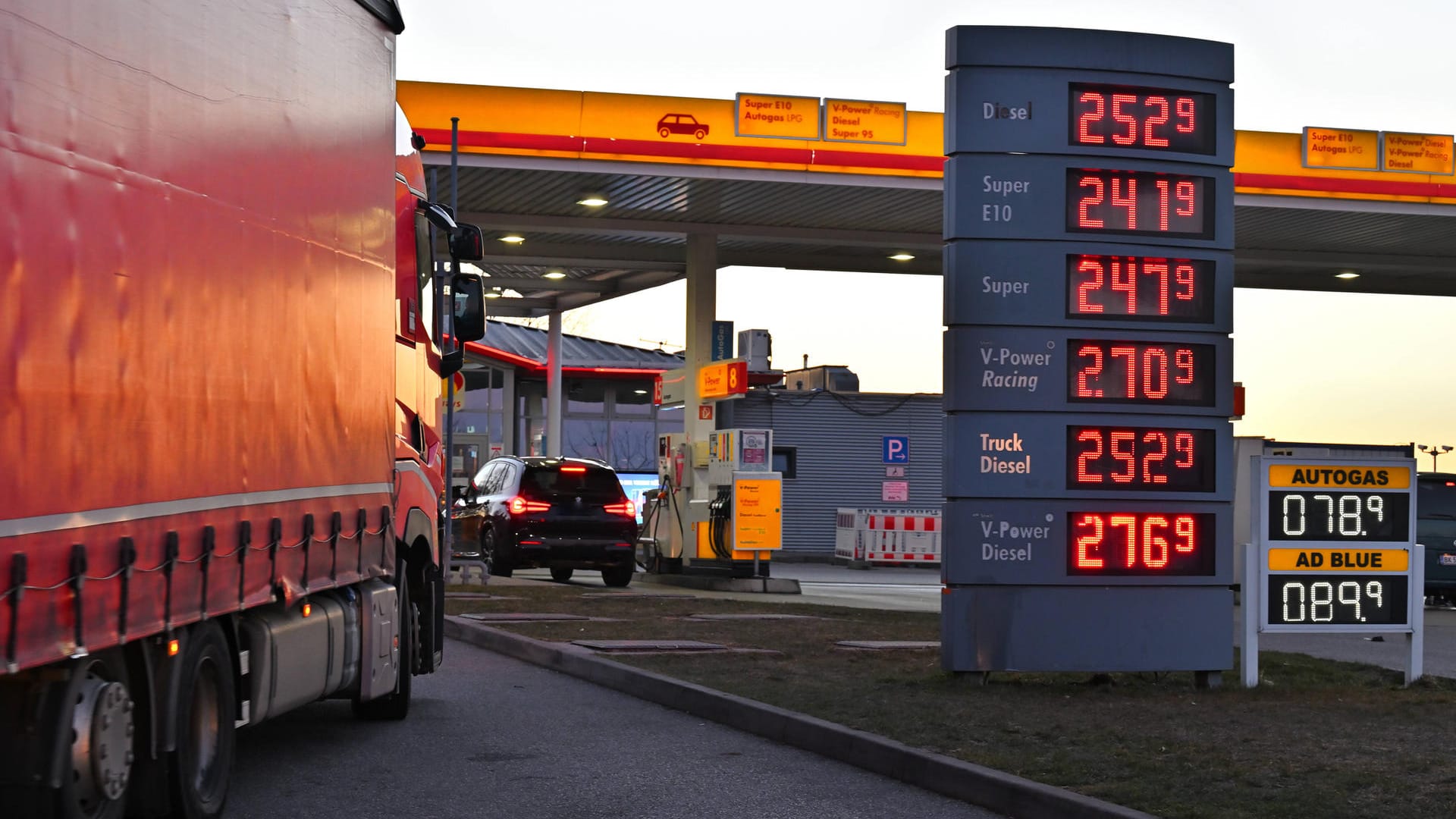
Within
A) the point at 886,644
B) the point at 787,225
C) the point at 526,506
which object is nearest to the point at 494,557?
the point at 526,506

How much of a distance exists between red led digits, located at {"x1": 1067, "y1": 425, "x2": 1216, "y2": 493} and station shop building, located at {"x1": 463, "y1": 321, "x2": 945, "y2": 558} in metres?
13.5

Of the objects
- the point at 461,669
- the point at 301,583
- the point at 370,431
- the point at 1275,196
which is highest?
the point at 1275,196

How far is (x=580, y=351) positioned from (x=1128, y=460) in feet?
169

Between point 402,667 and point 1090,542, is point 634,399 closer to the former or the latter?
point 1090,542

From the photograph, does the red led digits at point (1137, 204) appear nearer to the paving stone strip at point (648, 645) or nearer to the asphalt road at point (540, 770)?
the asphalt road at point (540, 770)

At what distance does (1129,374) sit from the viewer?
38.8 ft

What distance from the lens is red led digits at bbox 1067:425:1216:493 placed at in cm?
A: 1175

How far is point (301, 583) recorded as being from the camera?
295 inches

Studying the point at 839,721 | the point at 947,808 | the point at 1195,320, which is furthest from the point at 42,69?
the point at 1195,320

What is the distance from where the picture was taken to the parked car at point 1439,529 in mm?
24172

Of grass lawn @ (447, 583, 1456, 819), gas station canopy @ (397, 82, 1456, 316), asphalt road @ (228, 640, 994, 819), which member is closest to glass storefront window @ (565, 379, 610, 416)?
gas station canopy @ (397, 82, 1456, 316)

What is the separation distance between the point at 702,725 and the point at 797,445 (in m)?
32.1

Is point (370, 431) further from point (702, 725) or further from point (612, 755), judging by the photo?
point (702, 725)

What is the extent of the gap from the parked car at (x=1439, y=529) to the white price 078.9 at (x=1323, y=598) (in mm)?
12647
